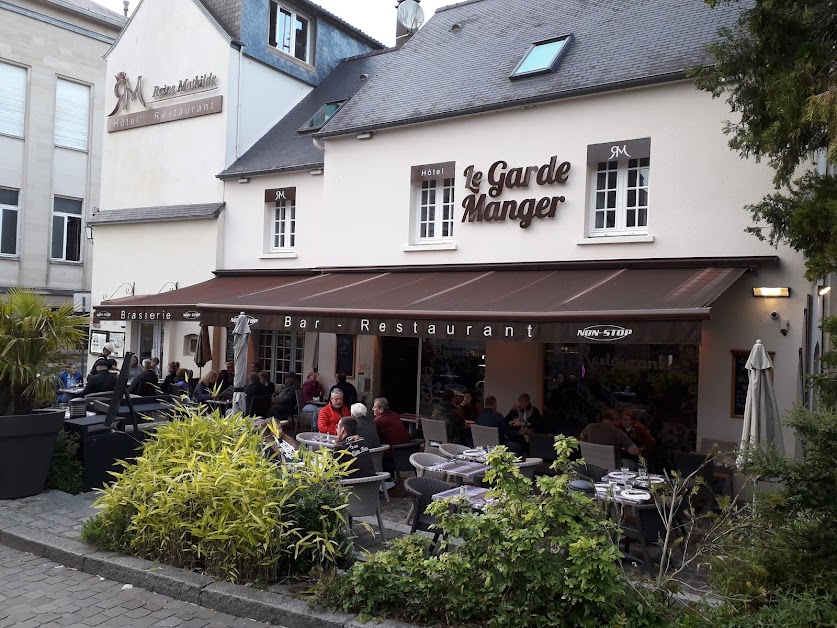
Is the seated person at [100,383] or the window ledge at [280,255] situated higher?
the window ledge at [280,255]

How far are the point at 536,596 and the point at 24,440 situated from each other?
19.8 ft

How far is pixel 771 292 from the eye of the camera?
9523 millimetres

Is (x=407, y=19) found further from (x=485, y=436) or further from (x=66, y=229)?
(x=66, y=229)

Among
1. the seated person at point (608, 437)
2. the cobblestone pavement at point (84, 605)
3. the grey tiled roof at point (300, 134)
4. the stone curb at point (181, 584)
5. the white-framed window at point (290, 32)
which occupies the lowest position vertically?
the cobblestone pavement at point (84, 605)

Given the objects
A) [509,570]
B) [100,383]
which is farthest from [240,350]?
[509,570]

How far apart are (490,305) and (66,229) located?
19876 millimetres

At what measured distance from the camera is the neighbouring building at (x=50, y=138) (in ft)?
74.7

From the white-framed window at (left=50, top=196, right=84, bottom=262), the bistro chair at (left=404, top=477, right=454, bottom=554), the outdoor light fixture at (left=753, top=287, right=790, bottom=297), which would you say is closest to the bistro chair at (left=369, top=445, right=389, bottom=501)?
the bistro chair at (left=404, top=477, right=454, bottom=554)

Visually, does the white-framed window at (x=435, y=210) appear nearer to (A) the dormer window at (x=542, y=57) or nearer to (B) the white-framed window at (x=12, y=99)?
(A) the dormer window at (x=542, y=57)

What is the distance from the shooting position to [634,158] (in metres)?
11.0

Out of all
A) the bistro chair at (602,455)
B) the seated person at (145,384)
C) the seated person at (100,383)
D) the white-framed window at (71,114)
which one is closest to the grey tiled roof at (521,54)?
the bistro chair at (602,455)

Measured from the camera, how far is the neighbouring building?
22766mm

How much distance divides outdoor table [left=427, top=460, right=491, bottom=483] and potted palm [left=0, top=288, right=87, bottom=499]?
4269 millimetres

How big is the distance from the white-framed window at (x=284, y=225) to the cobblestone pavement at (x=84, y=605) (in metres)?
10.3
